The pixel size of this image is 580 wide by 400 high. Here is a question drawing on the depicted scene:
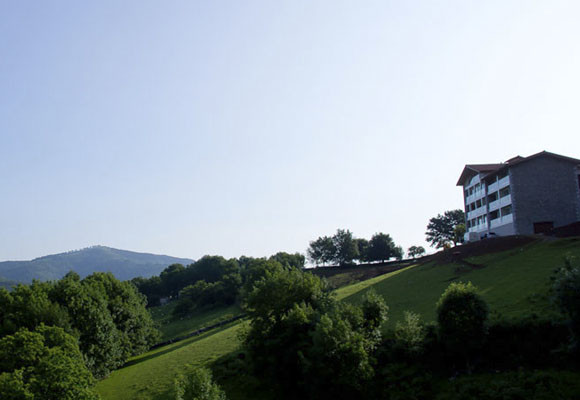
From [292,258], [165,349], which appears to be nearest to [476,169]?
[292,258]

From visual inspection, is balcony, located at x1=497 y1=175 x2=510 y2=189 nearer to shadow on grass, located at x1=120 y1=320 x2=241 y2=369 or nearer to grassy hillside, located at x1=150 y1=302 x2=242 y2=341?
shadow on grass, located at x1=120 y1=320 x2=241 y2=369

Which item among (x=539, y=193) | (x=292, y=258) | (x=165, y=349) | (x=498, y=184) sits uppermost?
(x=498, y=184)

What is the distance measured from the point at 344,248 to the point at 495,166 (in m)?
50.6

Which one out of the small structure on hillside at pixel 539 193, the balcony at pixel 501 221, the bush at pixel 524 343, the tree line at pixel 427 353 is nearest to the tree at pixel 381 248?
the balcony at pixel 501 221

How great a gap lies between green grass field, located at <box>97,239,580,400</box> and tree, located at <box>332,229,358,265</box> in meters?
56.3

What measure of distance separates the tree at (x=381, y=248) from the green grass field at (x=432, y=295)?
50.8m

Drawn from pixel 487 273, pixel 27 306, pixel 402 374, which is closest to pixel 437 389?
pixel 402 374

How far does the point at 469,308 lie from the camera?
28688 mm

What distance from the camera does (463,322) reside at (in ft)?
93.5

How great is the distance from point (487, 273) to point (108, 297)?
50.2 m

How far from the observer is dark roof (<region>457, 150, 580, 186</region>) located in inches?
2589

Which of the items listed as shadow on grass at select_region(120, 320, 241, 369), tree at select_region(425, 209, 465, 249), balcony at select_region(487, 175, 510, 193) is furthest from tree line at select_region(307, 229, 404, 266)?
shadow on grass at select_region(120, 320, 241, 369)

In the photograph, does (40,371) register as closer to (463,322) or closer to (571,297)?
(463,322)

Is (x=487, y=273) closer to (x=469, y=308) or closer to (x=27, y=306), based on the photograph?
(x=469, y=308)
